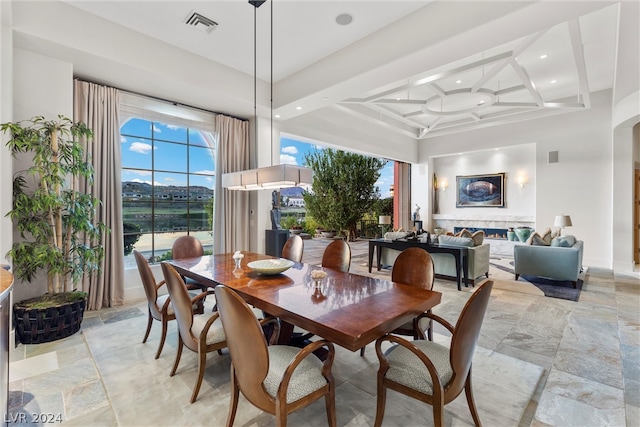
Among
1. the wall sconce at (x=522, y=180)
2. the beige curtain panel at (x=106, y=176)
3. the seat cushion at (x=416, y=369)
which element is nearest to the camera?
the seat cushion at (x=416, y=369)

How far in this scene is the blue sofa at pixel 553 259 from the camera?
15.5 feet

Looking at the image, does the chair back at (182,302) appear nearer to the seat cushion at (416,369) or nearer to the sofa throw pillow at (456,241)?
the seat cushion at (416,369)

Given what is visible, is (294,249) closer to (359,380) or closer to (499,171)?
(359,380)

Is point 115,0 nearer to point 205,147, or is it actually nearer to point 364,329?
point 205,147

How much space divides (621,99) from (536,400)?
6.39 m

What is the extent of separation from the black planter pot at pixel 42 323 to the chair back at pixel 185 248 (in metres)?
1.10

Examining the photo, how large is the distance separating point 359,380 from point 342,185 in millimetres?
8217

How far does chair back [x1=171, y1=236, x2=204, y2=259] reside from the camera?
3725mm

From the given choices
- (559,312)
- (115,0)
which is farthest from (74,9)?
(559,312)

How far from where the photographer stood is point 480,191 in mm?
8789

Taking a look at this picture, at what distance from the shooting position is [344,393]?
212 cm

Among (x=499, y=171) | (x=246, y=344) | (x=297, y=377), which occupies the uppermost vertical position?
(x=499, y=171)

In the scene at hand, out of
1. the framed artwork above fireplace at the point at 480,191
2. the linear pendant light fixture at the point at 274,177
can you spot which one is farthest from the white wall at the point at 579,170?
the linear pendant light fixture at the point at 274,177

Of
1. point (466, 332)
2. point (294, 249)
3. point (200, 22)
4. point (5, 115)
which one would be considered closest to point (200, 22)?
point (200, 22)
